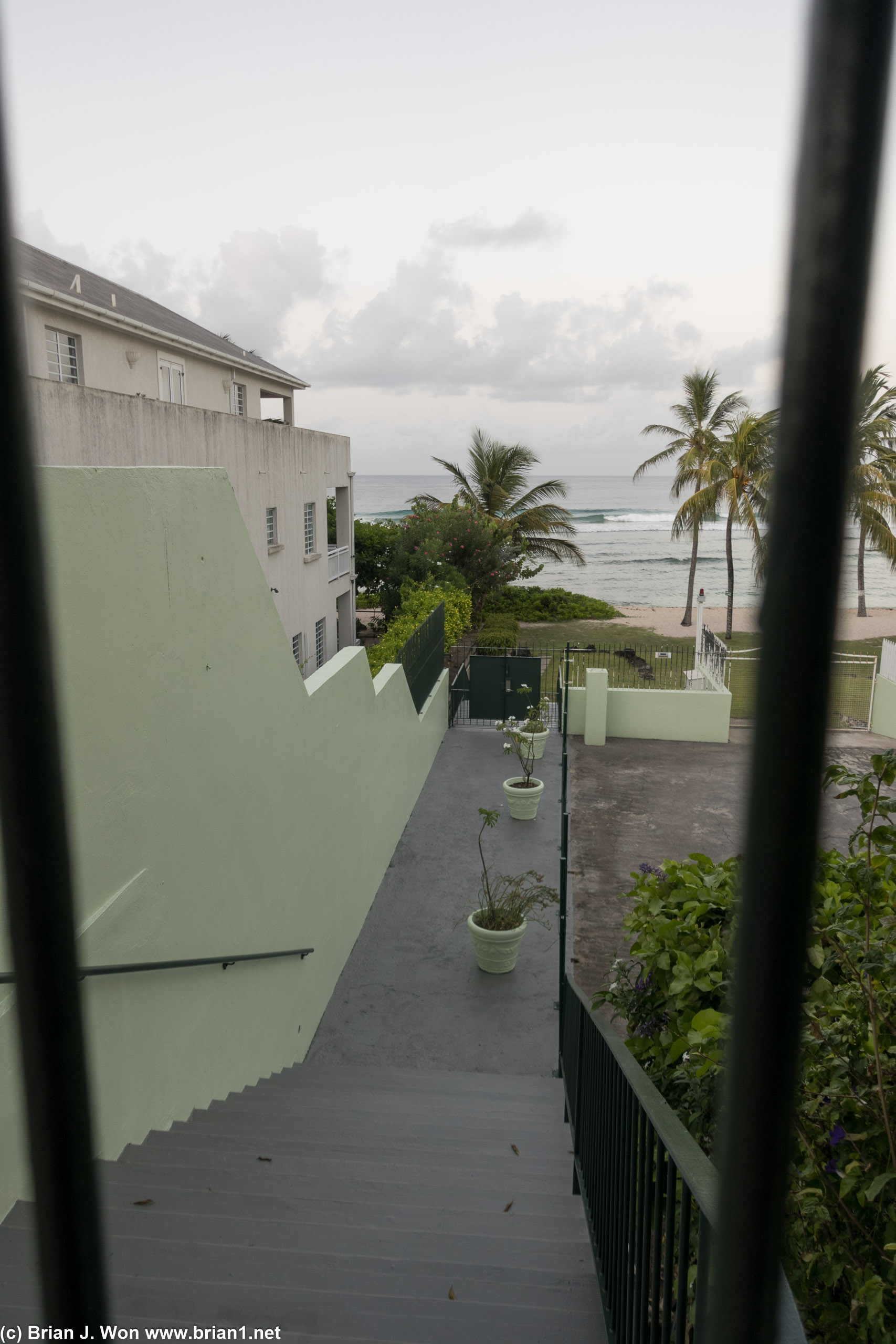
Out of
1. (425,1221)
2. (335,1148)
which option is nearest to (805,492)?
(425,1221)

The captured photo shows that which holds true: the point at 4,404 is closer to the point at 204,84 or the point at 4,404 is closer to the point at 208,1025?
the point at 204,84

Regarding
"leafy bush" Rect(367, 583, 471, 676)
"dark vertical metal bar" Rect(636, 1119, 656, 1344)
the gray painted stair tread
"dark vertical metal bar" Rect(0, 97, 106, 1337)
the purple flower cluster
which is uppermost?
"dark vertical metal bar" Rect(0, 97, 106, 1337)

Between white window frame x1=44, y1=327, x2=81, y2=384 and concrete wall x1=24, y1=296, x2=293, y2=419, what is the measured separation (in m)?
0.04

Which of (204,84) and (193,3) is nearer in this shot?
(193,3)

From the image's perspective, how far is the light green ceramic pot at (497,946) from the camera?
27.8 ft

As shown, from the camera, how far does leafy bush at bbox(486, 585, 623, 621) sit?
1628 inches

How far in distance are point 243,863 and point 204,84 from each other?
4627 mm

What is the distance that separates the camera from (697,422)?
30688mm

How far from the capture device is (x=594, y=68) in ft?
3.53

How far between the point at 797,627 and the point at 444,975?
8780 millimetres

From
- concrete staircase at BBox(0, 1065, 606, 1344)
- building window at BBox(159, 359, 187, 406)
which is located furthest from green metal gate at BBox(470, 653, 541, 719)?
concrete staircase at BBox(0, 1065, 606, 1344)

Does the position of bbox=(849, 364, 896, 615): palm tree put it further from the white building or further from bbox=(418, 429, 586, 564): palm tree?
the white building

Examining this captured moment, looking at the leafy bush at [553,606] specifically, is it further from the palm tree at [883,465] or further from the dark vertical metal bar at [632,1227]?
the dark vertical metal bar at [632,1227]

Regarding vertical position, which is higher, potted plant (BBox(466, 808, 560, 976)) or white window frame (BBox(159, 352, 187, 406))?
white window frame (BBox(159, 352, 187, 406))
